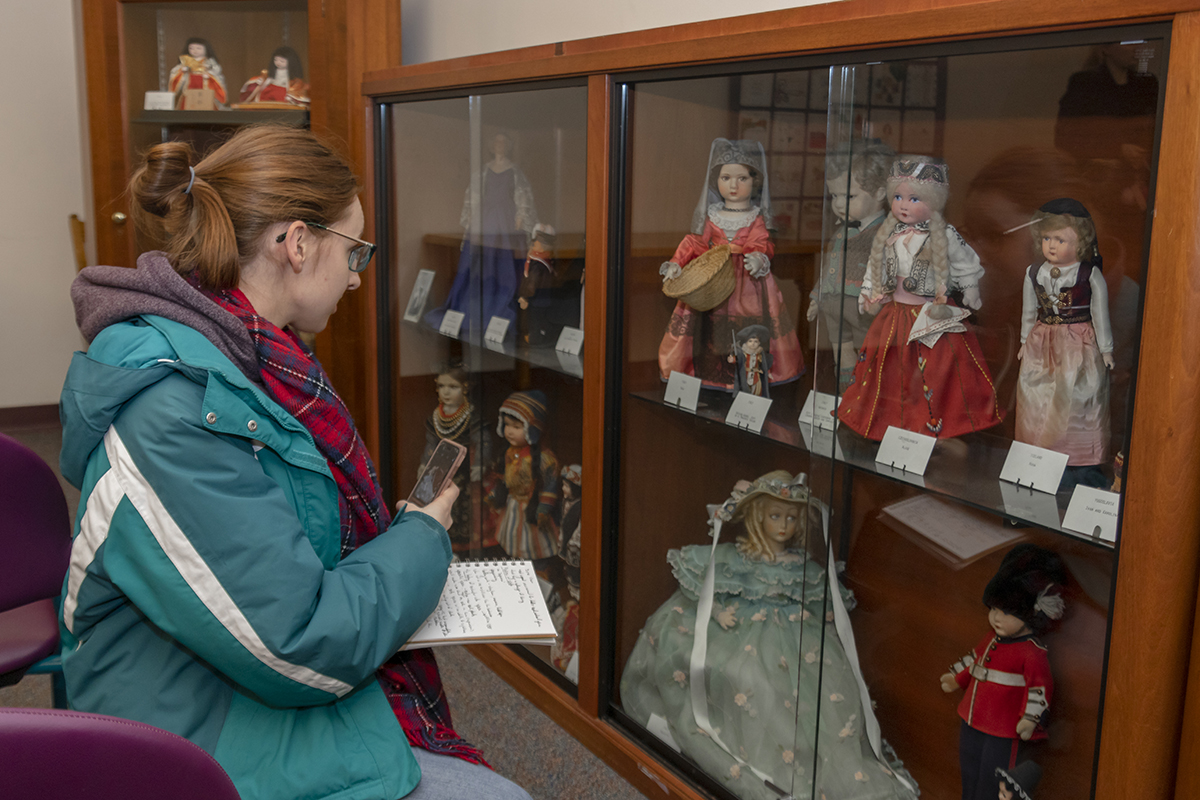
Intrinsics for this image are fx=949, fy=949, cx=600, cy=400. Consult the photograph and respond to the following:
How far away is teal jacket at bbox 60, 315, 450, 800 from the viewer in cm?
99

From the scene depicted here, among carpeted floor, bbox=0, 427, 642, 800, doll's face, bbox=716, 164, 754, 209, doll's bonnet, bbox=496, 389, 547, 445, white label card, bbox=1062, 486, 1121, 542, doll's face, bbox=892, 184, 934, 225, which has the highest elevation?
doll's face, bbox=716, 164, 754, 209

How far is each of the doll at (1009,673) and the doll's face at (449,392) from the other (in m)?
1.58

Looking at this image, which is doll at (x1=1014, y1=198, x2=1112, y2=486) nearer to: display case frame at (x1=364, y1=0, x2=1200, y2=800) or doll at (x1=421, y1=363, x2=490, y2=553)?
display case frame at (x1=364, y1=0, x2=1200, y2=800)

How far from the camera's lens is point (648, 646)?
2086 mm

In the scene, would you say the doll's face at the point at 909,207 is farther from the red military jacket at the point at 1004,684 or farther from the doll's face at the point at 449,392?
the doll's face at the point at 449,392

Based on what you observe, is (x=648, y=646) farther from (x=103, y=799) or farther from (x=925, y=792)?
(x=103, y=799)

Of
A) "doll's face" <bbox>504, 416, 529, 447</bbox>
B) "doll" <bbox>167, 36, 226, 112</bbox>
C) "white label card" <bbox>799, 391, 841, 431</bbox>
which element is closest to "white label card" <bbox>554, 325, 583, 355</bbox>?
"doll's face" <bbox>504, 416, 529, 447</bbox>

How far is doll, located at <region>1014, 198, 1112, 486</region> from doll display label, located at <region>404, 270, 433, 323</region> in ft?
5.99

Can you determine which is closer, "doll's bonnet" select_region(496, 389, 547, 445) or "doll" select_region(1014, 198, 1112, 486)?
"doll" select_region(1014, 198, 1112, 486)

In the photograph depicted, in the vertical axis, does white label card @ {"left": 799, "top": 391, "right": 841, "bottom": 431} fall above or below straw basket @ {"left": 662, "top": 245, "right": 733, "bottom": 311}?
below

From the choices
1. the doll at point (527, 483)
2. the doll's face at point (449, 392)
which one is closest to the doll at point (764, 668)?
the doll at point (527, 483)

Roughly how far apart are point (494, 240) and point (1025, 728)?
1690mm

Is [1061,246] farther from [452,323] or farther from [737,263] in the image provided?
[452,323]

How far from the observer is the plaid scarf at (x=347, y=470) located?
1188mm
